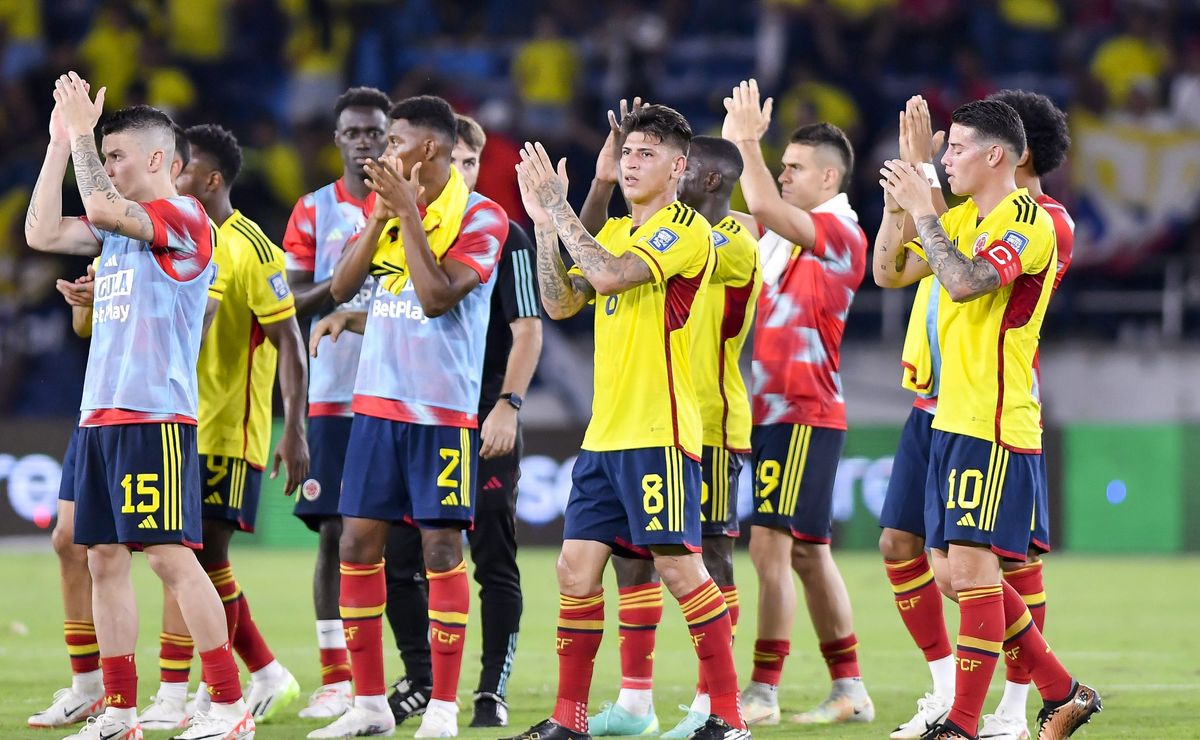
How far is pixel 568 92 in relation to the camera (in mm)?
18922

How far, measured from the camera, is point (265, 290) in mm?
7141

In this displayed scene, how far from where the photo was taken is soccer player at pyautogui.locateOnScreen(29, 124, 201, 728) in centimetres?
670

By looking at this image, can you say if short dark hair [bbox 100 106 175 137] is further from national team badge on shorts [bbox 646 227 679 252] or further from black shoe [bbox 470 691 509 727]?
black shoe [bbox 470 691 509 727]

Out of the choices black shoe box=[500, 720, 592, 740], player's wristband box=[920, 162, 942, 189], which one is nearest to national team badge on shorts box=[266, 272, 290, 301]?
black shoe box=[500, 720, 592, 740]

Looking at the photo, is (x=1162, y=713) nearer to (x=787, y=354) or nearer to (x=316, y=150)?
(x=787, y=354)

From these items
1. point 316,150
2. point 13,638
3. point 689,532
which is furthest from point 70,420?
point 689,532

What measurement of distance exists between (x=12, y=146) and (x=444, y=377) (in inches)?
526

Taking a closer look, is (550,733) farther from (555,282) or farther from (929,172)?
(929,172)

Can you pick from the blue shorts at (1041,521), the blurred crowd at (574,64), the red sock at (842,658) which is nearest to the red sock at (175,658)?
the red sock at (842,658)

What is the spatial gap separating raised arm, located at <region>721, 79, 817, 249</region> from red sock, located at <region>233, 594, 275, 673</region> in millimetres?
2789

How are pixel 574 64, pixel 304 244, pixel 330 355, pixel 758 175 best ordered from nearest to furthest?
pixel 758 175
pixel 330 355
pixel 304 244
pixel 574 64

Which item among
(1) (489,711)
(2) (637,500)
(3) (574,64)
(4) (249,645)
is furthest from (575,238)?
(3) (574,64)

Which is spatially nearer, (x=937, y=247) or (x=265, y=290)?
(x=937, y=247)

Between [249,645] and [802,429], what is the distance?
8.50ft
